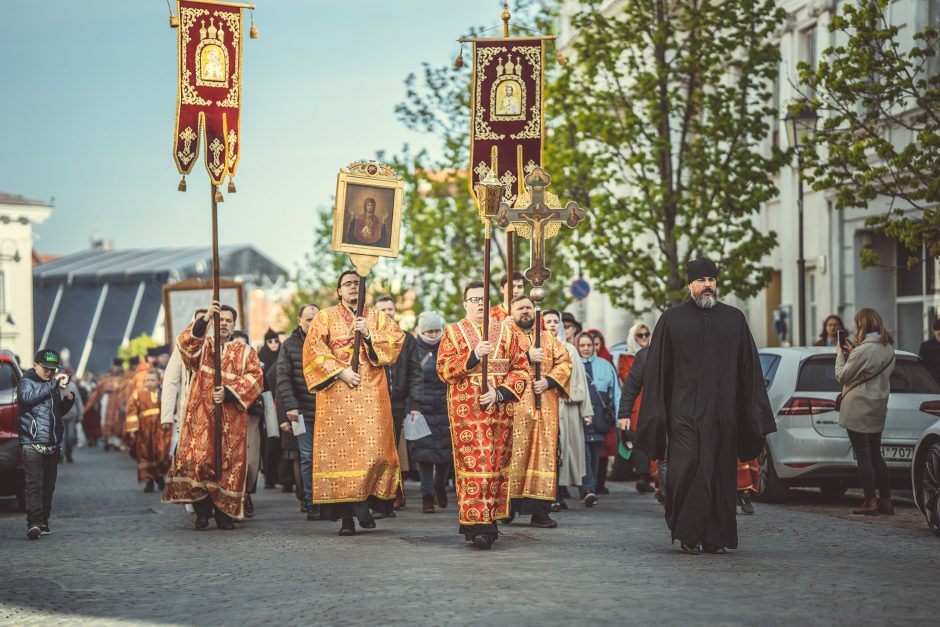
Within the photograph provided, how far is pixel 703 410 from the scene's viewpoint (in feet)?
37.0

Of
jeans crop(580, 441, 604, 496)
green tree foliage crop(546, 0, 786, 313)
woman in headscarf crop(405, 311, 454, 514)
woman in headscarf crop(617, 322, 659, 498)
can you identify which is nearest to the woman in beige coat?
woman in headscarf crop(617, 322, 659, 498)

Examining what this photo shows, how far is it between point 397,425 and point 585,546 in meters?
4.42

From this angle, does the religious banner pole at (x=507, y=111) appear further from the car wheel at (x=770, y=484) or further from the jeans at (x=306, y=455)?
the car wheel at (x=770, y=484)

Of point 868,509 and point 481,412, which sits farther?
point 868,509

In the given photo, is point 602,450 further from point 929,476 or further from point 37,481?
point 37,481

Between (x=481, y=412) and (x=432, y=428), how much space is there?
4.43m

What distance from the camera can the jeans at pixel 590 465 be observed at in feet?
54.5

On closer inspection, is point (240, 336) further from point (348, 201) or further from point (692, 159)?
point (692, 159)

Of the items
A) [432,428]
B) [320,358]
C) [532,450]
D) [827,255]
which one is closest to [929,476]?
[532,450]

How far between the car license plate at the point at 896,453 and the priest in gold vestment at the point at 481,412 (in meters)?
4.99

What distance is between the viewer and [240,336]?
17.6 metres

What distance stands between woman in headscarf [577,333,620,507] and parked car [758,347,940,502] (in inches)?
84.3

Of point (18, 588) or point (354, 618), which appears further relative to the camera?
point (18, 588)

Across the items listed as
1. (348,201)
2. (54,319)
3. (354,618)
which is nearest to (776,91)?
(348,201)
